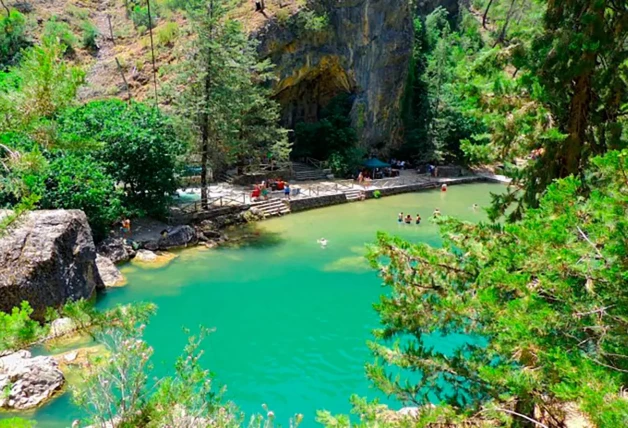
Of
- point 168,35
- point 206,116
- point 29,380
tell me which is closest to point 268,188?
point 206,116

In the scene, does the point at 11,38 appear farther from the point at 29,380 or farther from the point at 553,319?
the point at 553,319

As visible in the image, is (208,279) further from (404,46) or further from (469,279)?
(404,46)

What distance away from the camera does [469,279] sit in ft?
22.8

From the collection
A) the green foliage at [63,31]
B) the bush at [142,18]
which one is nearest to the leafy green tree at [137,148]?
the green foliage at [63,31]

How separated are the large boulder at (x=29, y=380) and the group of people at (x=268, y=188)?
1660 cm

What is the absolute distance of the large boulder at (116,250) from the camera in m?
19.8

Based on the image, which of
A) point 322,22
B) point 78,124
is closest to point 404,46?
point 322,22

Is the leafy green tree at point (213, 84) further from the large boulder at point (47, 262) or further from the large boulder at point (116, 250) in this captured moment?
the large boulder at point (47, 262)

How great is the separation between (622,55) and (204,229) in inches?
752

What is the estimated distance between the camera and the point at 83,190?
18.8m

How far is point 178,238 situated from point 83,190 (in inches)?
186

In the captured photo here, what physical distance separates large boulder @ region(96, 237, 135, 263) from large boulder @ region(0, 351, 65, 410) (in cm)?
767

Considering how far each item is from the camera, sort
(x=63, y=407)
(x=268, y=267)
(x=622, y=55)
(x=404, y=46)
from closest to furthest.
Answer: (x=622, y=55) → (x=63, y=407) → (x=268, y=267) → (x=404, y=46)

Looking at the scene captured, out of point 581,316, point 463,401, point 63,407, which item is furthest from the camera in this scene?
point 63,407
